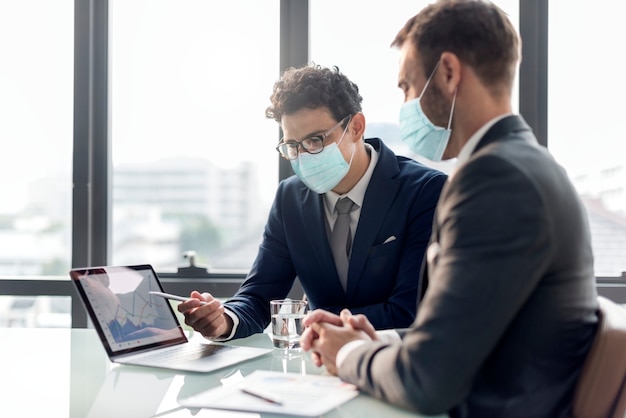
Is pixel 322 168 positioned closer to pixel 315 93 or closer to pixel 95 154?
pixel 315 93

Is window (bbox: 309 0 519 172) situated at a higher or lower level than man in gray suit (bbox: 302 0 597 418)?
higher

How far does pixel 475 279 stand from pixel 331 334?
1.37 ft

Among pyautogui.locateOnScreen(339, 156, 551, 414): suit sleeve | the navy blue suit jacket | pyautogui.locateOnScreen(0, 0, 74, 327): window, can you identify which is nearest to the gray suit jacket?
pyautogui.locateOnScreen(339, 156, 551, 414): suit sleeve

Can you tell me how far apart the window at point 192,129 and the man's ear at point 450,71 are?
1898 mm

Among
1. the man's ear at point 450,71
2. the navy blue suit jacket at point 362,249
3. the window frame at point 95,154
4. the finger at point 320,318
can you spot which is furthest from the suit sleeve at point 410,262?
the window frame at point 95,154

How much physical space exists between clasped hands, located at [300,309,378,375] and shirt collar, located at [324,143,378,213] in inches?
32.9

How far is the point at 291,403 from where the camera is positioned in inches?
43.4

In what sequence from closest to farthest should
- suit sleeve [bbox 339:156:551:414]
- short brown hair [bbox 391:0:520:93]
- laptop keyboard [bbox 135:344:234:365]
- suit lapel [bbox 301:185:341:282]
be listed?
suit sleeve [bbox 339:156:551:414]
short brown hair [bbox 391:0:520:93]
laptop keyboard [bbox 135:344:234:365]
suit lapel [bbox 301:185:341:282]

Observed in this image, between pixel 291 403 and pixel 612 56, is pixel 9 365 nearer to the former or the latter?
pixel 291 403

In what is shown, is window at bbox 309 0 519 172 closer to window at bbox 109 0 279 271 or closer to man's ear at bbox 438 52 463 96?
window at bbox 109 0 279 271

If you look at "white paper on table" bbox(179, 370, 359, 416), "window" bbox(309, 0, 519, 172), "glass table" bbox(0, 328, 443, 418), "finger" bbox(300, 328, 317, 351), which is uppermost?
"window" bbox(309, 0, 519, 172)

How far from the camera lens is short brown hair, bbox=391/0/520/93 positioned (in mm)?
1187

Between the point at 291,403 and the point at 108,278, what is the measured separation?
0.73 meters

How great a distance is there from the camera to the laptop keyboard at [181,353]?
150 cm
